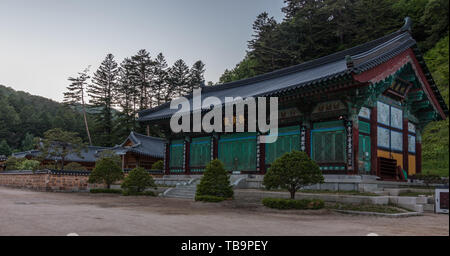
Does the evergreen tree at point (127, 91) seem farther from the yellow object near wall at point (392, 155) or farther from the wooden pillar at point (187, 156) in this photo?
the yellow object near wall at point (392, 155)

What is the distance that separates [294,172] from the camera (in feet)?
41.7

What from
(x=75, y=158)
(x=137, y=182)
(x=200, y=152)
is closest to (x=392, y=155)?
(x=200, y=152)

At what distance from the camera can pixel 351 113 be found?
16547 millimetres

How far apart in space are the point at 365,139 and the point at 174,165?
1392 centimetres

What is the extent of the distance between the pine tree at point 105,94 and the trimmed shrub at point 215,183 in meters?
46.6

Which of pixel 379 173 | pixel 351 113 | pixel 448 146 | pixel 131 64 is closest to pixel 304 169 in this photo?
pixel 351 113

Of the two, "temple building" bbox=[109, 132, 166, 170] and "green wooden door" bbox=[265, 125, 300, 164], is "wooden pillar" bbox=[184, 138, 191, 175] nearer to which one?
"green wooden door" bbox=[265, 125, 300, 164]

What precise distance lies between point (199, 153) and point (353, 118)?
11.1 metres

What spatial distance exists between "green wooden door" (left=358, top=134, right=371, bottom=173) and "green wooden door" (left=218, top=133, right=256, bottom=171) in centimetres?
610

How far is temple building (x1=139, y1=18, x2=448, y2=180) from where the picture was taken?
54.0ft

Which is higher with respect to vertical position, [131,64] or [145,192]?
[131,64]

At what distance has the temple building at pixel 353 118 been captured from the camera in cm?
1647

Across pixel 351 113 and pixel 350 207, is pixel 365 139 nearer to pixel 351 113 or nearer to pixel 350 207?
pixel 351 113

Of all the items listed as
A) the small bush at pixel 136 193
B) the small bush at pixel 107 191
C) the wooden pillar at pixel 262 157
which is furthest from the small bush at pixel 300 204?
the small bush at pixel 107 191
